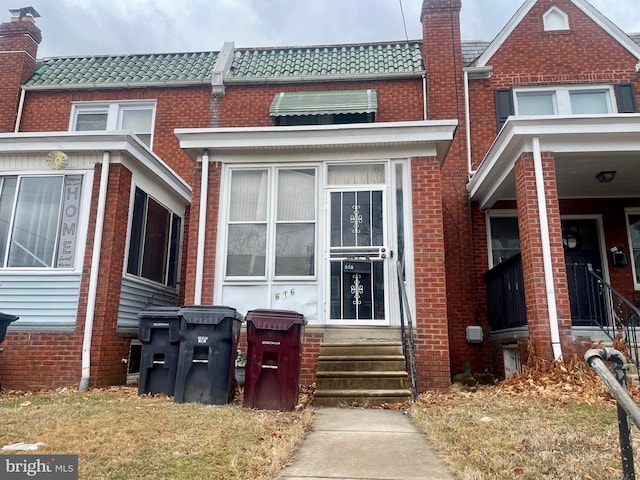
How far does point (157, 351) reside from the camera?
6180mm

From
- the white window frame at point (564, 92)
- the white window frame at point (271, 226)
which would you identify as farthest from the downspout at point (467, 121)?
the white window frame at point (271, 226)

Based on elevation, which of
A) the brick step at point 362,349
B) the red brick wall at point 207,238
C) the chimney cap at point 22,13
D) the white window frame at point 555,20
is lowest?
the brick step at point 362,349

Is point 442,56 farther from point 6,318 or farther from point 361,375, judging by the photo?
point 6,318

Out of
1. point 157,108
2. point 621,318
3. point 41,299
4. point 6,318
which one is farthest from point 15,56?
point 621,318

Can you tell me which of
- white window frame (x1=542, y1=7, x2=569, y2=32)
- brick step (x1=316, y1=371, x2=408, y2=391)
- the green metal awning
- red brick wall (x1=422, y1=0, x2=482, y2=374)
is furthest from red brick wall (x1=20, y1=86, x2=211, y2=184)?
white window frame (x1=542, y1=7, x2=569, y2=32)

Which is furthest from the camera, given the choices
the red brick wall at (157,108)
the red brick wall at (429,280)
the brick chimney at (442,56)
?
the red brick wall at (157,108)

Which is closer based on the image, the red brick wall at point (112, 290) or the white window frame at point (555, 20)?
the red brick wall at point (112, 290)

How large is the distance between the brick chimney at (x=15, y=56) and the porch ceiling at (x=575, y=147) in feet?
36.8

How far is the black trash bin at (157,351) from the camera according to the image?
614cm

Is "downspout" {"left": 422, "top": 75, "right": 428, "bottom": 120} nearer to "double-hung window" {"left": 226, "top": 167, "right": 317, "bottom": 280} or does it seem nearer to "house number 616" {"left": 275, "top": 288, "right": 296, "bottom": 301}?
"double-hung window" {"left": 226, "top": 167, "right": 317, "bottom": 280}

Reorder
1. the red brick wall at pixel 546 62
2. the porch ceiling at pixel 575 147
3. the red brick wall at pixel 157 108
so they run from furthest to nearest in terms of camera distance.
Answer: the red brick wall at pixel 157 108 < the red brick wall at pixel 546 62 < the porch ceiling at pixel 575 147

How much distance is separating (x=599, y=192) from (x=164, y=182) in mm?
8518

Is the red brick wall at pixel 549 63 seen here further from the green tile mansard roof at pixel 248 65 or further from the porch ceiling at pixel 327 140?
the porch ceiling at pixel 327 140

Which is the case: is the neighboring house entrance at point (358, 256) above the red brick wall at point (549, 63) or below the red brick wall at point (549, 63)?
below
